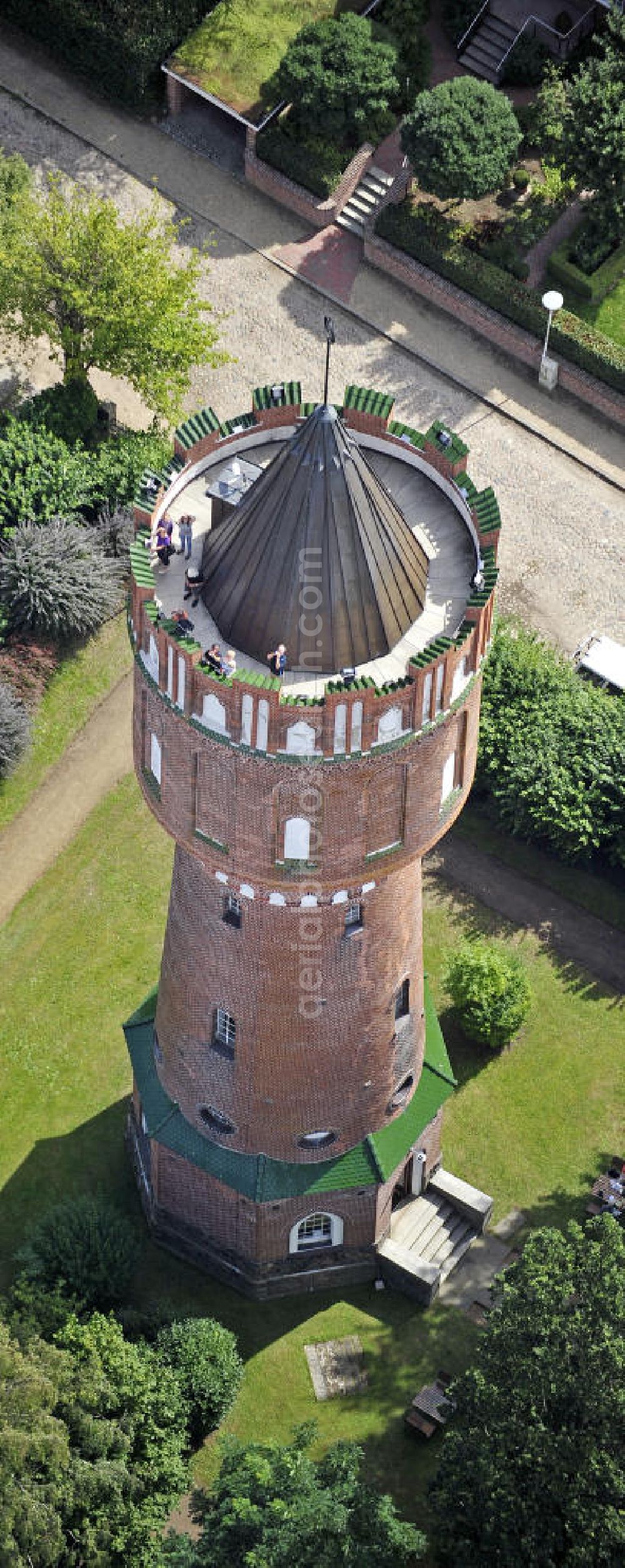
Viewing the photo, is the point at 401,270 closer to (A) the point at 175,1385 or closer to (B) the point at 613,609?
(B) the point at 613,609

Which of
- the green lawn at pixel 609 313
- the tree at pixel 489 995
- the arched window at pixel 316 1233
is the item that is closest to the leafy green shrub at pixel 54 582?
the tree at pixel 489 995

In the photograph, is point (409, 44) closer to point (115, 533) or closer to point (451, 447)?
point (115, 533)

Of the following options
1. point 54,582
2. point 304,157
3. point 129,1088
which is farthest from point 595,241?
point 129,1088

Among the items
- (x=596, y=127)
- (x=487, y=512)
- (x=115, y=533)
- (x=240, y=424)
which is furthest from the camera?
(x=596, y=127)

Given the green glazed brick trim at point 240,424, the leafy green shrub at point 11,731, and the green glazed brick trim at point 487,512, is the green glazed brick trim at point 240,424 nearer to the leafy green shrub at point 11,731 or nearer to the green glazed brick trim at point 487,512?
the green glazed brick trim at point 487,512

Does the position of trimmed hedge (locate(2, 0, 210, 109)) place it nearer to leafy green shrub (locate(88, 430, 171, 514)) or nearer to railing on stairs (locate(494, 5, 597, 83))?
railing on stairs (locate(494, 5, 597, 83))

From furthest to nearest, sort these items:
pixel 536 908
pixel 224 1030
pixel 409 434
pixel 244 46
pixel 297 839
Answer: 1. pixel 244 46
2. pixel 536 908
3. pixel 224 1030
4. pixel 409 434
5. pixel 297 839

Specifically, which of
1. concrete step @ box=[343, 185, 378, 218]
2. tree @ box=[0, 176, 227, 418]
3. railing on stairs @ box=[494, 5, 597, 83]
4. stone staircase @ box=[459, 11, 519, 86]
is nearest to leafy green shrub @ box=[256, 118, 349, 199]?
concrete step @ box=[343, 185, 378, 218]

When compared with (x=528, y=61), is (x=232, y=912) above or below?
below
